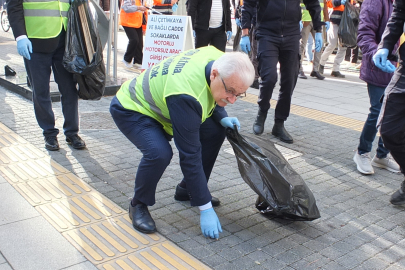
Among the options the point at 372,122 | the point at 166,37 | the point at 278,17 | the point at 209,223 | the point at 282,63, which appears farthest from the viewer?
the point at 166,37

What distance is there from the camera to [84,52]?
13.9 ft

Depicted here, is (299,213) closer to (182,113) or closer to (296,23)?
(182,113)

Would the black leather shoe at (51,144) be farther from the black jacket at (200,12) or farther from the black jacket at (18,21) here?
the black jacket at (200,12)

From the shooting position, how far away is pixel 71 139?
4484mm

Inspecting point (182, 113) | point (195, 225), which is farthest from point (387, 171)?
point (182, 113)

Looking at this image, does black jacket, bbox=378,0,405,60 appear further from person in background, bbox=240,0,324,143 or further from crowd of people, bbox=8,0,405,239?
person in background, bbox=240,0,324,143

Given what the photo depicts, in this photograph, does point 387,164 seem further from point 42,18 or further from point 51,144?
point 42,18

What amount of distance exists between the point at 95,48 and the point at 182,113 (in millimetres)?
2145

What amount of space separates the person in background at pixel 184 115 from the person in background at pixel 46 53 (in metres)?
1.43

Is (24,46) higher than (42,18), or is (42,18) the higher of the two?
(42,18)

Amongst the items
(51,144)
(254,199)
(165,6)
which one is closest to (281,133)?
(254,199)

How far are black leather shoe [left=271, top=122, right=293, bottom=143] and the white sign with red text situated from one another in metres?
1.88

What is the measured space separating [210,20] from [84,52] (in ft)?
9.77

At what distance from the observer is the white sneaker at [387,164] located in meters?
4.31
